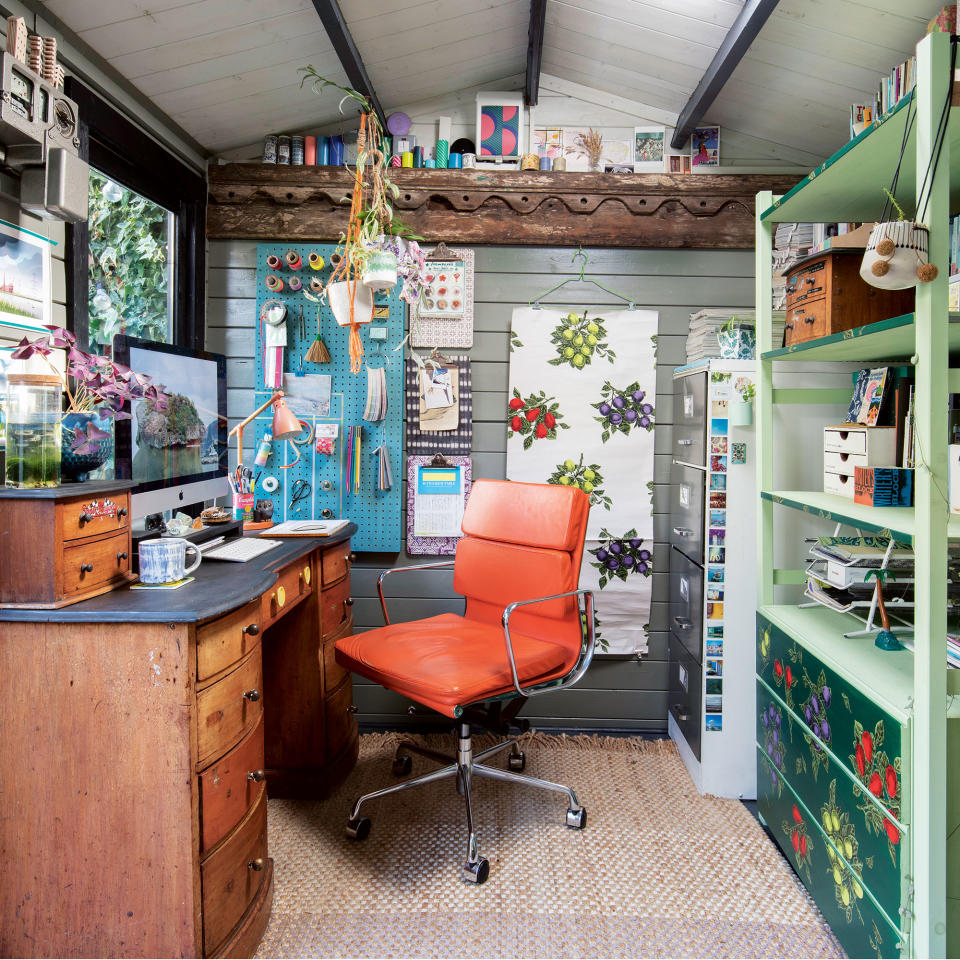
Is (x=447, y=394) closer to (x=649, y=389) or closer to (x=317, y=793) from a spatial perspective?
(x=649, y=389)

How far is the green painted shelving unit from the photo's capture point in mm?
1313

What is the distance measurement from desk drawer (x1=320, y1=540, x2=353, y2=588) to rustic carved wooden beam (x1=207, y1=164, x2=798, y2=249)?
1.31 m

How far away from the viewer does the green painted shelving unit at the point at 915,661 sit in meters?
1.31

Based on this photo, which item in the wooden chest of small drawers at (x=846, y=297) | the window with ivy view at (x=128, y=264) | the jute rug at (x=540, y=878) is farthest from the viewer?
the window with ivy view at (x=128, y=264)

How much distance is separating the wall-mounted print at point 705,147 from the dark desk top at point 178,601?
236cm

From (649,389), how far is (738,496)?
2.28 ft

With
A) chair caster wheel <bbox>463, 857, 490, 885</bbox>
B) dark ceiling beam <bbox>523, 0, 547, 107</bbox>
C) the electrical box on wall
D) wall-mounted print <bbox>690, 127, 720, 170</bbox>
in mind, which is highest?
dark ceiling beam <bbox>523, 0, 547, 107</bbox>

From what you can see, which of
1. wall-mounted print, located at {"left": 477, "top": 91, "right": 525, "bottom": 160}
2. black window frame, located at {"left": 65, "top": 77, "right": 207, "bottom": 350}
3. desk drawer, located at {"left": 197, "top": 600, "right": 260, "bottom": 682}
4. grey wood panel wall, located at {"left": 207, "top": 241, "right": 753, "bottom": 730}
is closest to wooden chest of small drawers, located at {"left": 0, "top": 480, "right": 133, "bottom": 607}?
desk drawer, located at {"left": 197, "top": 600, "right": 260, "bottom": 682}

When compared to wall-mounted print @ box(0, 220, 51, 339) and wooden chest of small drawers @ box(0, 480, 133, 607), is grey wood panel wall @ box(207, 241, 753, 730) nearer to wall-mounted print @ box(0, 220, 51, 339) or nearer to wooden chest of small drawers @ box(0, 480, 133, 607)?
wall-mounted print @ box(0, 220, 51, 339)

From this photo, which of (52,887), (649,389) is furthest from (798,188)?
(52,887)

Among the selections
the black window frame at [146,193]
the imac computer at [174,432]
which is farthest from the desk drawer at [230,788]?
the black window frame at [146,193]

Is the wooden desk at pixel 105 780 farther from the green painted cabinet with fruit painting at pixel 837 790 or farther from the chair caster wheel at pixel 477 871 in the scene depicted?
the green painted cabinet with fruit painting at pixel 837 790

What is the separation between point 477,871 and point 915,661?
126cm

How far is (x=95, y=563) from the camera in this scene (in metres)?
1.52
